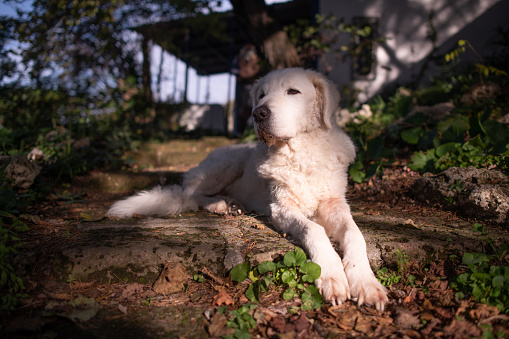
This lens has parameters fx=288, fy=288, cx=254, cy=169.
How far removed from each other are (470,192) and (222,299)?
225 cm

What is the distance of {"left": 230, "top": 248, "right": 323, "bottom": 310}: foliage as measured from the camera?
1566 millimetres

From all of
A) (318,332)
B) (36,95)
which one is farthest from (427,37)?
(36,95)

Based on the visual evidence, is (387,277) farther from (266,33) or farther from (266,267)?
(266,33)

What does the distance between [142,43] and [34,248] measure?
8.77 metres

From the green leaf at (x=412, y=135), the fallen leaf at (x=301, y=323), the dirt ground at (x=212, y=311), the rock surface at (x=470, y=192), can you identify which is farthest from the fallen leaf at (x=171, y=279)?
the green leaf at (x=412, y=135)

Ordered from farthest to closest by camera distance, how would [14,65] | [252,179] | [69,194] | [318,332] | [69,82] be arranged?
[69,82] → [14,65] → [69,194] → [252,179] → [318,332]

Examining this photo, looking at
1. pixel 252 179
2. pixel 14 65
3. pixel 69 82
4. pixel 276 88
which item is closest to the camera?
pixel 276 88

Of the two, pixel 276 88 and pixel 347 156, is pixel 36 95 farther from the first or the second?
pixel 347 156

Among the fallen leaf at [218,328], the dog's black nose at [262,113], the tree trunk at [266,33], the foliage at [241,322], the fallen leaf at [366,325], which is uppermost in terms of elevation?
the tree trunk at [266,33]

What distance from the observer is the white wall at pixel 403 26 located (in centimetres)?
872

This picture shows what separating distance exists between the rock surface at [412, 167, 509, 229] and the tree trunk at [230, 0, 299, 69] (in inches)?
130

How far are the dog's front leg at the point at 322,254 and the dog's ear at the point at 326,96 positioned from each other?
2.96ft

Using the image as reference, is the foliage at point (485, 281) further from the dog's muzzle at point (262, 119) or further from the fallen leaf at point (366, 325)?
the dog's muzzle at point (262, 119)

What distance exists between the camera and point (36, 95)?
6570mm
